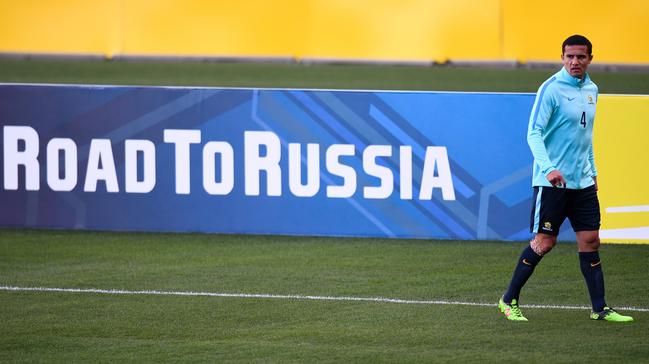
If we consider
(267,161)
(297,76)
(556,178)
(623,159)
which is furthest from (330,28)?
(556,178)

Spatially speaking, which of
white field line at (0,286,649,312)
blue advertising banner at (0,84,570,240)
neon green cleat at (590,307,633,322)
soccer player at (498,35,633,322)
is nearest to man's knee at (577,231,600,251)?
soccer player at (498,35,633,322)

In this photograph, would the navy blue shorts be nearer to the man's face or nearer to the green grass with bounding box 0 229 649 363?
the green grass with bounding box 0 229 649 363

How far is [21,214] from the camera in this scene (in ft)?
41.5

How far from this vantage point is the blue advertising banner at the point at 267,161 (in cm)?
1206

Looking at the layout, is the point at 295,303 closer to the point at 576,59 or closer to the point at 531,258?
the point at 531,258

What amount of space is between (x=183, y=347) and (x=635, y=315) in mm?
3083

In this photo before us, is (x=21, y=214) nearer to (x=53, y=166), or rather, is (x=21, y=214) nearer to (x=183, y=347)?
(x=53, y=166)

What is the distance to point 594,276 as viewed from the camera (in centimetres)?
866

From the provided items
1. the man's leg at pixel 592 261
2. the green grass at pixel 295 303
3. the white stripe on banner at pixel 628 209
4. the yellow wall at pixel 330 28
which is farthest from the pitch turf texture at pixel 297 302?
the yellow wall at pixel 330 28

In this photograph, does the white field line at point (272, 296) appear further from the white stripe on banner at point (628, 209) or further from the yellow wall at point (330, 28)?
the yellow wall at point (330, 28)

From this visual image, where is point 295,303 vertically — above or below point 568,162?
below

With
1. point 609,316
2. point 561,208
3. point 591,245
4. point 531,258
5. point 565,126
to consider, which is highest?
point 565,126

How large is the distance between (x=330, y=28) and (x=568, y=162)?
16.7 meters

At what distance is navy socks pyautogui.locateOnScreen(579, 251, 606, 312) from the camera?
28.4 ft
